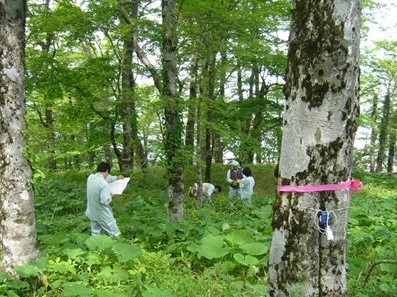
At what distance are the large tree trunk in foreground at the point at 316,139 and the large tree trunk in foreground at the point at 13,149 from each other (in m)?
3.25

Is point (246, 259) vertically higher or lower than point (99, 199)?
lower

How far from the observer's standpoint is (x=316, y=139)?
7.15 feet

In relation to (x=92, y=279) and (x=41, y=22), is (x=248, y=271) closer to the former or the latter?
(x=92, y=279)

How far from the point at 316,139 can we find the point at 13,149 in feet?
11.5

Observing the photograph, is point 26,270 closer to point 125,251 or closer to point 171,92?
point 125,251

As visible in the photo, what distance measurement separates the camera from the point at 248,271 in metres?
4.51

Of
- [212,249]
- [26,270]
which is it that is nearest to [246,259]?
[212,249]

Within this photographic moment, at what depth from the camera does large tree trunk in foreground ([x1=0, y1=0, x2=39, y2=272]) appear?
13.8 ft

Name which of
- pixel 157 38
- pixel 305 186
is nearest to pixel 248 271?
pixel 305 186

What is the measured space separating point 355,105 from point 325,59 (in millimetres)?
334

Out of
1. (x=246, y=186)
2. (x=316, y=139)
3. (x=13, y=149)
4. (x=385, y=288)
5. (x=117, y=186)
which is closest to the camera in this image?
(x=316, y=139)

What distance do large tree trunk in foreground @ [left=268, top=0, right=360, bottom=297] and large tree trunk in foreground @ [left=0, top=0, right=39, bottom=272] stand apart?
10.7ft

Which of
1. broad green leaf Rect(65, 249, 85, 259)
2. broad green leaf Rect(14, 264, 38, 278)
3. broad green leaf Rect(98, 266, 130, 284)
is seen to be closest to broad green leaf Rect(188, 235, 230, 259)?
broad green leaf Rect(98, 266, 130, 284)

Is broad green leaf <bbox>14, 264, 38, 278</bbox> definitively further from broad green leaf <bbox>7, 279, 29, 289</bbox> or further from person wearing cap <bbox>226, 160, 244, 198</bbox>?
person wearing cap <bbox>226, 160, 244, 198</bbox>
